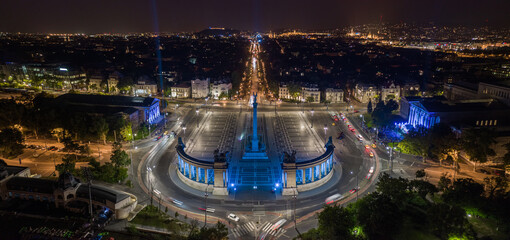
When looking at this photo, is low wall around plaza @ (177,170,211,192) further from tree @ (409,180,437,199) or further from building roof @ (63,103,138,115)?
building roof @ (63,103,138,115)

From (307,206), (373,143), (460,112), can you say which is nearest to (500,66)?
(460,112)

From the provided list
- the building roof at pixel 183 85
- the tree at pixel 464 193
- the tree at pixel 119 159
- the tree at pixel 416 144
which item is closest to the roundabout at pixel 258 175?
the tree at pixel 119 159

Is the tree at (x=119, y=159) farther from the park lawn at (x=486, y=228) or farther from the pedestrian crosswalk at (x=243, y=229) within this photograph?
the park lawn at (x=486, y=228)

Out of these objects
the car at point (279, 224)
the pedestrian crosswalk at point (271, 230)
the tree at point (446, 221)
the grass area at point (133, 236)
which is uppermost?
the tree at point (446, 221)

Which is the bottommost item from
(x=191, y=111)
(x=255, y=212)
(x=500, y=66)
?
(x=255, y=212)

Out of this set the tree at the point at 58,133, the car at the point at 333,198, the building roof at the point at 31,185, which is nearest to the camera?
the building roof at the point at 31,185

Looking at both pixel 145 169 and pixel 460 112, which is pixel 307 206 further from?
pixel 460 112

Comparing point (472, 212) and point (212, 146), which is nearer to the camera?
point (472, 212)
